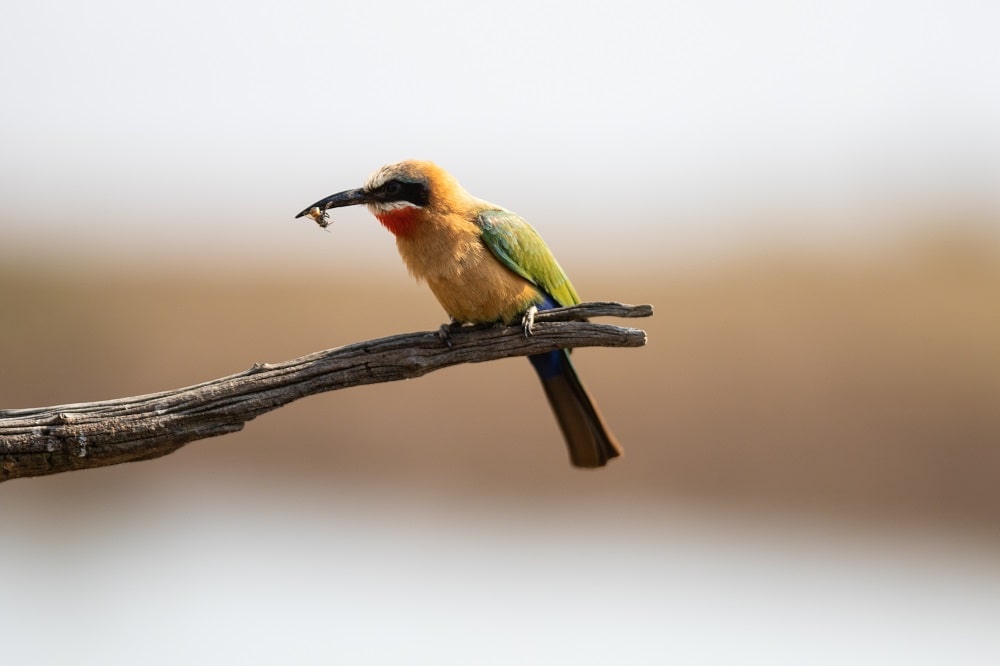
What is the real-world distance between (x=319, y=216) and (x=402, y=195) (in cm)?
36

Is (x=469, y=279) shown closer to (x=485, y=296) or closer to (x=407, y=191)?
(x=485, y=296)

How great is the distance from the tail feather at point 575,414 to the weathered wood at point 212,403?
612 millimetres

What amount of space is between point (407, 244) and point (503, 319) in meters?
0.50

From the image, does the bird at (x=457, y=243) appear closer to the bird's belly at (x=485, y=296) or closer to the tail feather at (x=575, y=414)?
the bird's belly at (x=485, y=296)

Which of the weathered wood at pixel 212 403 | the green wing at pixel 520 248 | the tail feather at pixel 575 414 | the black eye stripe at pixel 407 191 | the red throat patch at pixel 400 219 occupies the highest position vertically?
the black eye stripe at pixel 407 191

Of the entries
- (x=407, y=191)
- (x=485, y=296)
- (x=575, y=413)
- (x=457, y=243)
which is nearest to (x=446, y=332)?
(x=485, y=296)

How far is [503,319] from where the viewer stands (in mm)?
3826

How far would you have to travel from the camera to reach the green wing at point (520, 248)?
389cm

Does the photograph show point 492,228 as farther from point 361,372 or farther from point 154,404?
point 154,404

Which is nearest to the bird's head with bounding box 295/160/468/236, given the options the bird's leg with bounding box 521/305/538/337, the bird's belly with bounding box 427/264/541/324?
the bird's belly with bounding box 427/264/541/324

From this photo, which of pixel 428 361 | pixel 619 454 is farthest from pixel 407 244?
pixel 619 454

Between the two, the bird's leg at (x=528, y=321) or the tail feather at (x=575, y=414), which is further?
the tail feather at (x=575, y=414)

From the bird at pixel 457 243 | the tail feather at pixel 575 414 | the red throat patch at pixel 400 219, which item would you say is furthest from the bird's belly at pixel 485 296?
the tail feather at pixel 575 414

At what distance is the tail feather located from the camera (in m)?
4.15
